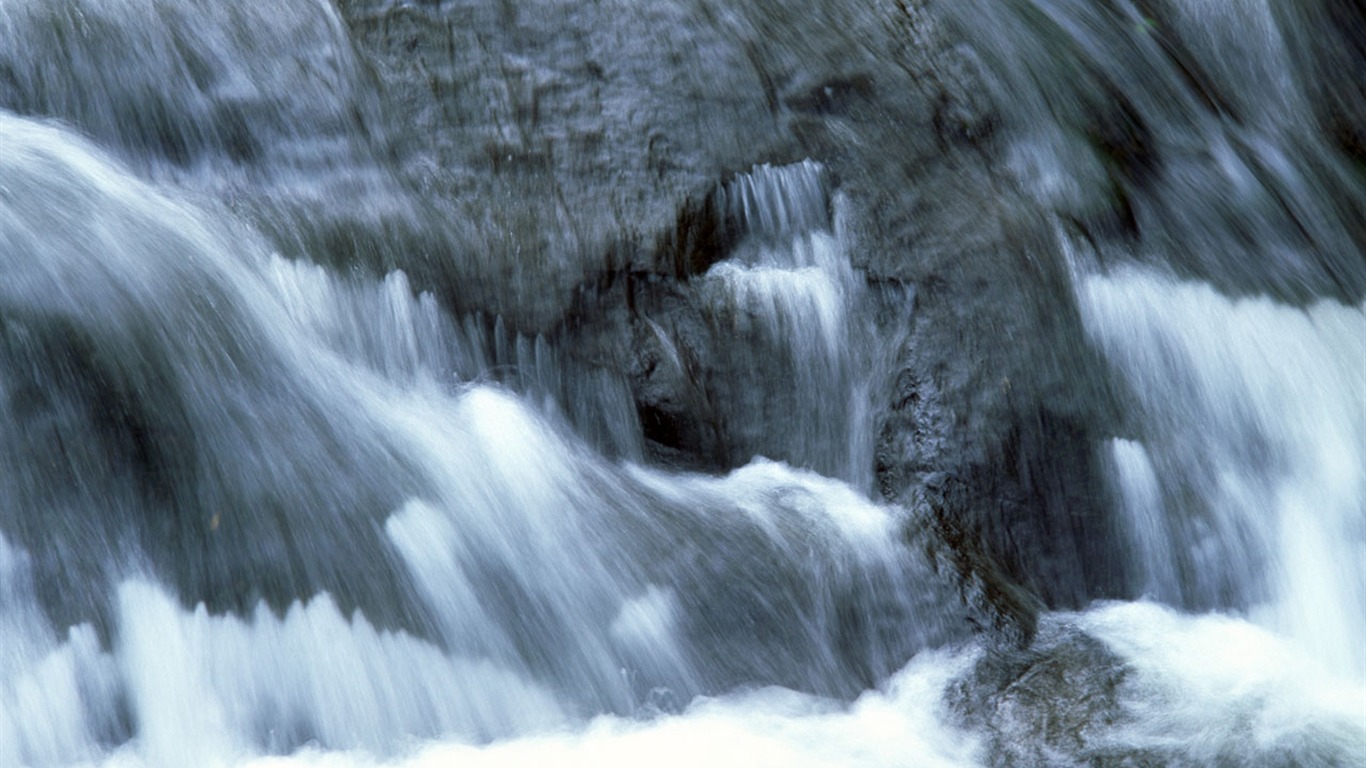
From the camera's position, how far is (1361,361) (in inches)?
172

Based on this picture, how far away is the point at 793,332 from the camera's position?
396 centimetres

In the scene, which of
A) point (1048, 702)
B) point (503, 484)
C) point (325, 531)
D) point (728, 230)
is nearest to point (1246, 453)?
point (1048, 702)

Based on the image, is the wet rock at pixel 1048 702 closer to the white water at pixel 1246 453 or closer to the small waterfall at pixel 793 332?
the white water at pixel 1246 453

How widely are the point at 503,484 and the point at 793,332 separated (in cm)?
92

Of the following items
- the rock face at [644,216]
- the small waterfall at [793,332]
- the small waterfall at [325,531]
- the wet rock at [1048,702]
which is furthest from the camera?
the small waterfall at [793,332]

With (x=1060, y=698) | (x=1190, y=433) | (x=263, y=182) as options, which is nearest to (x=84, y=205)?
(x=263, y=182)

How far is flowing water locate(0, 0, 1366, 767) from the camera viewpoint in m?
3.12

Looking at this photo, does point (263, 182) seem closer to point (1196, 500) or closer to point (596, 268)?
point (596, 268)

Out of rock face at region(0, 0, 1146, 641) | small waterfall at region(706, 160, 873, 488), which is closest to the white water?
rock face at region(0, 0, 1146, 641)

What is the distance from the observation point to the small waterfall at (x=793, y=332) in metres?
3.89

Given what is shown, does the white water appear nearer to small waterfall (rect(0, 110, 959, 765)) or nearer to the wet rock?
the wet rock

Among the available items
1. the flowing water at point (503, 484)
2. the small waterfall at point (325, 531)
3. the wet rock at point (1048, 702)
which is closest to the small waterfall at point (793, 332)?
the flowing water at point (503, 484)

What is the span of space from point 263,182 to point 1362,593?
3.06 m

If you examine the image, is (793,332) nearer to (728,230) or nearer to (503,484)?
(728,230)
